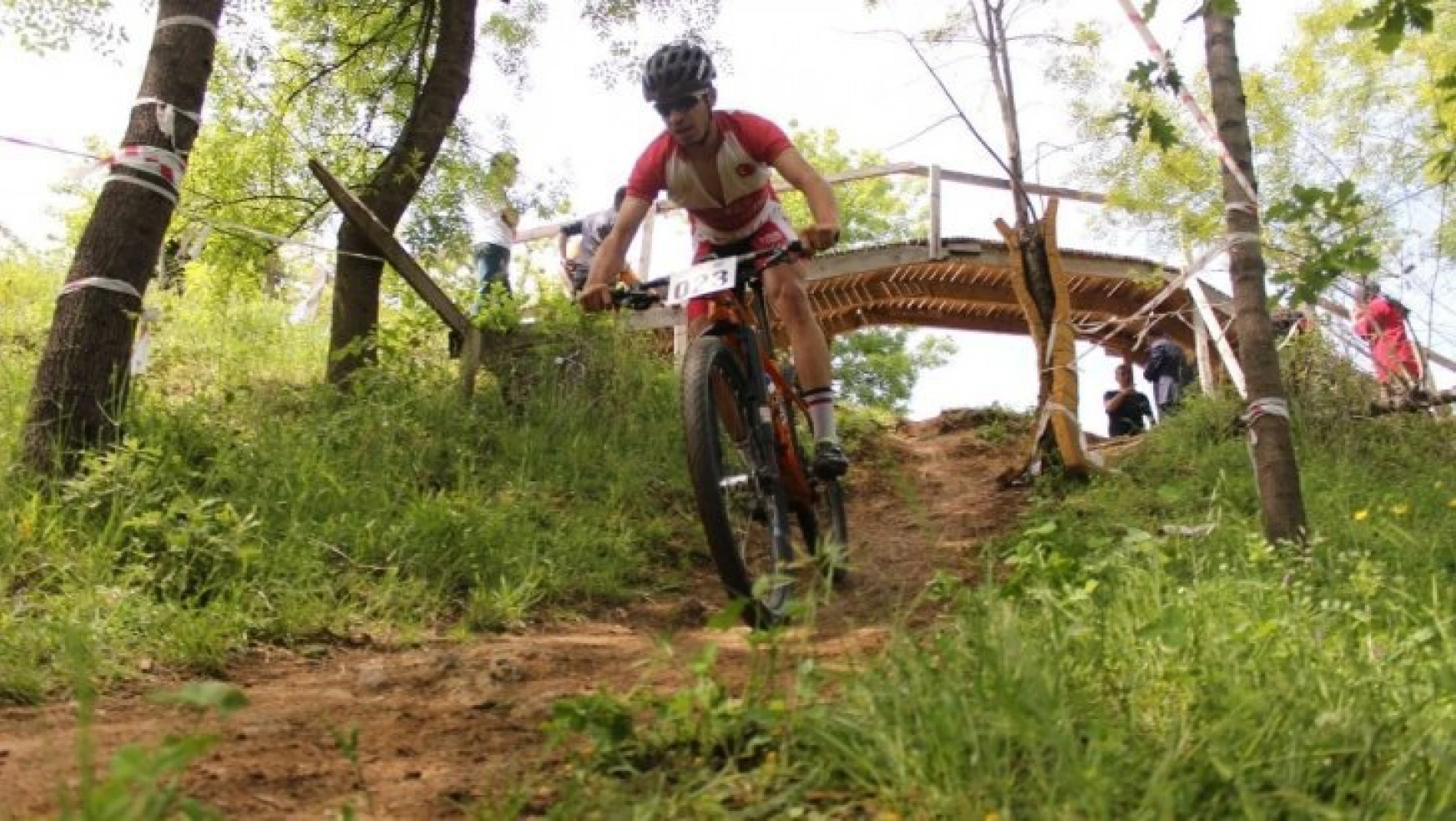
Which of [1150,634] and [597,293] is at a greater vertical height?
[597,293]

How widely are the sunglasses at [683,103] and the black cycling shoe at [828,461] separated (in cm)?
136

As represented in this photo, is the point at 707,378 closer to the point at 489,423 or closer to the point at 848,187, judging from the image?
the point at 489,423

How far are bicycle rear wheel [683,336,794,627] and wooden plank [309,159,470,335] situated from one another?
291 cm

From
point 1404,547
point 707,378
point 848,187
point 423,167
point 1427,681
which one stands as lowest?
point 1427,681

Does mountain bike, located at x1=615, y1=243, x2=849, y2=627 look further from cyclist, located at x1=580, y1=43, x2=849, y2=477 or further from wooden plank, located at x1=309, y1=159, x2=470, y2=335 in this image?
wooden plank, located at x1=309, y1=159, x2=470, y2=335

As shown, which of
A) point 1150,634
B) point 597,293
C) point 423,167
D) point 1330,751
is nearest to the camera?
point 1330,751

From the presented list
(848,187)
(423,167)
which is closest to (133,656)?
(423,167)

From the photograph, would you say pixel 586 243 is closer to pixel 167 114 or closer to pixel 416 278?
pixel 416 278

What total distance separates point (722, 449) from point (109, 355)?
2.50 m

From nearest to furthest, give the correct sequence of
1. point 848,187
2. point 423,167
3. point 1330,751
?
point 1330,751 → point 423,167 → point 848,187

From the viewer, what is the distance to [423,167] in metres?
A: 7.05

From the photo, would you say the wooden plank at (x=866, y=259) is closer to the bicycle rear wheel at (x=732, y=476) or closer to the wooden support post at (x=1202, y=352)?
the wooden support post at (x=1202, y=352)

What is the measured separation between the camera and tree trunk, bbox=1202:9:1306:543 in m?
4.02

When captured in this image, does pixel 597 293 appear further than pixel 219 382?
No
